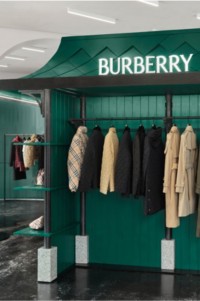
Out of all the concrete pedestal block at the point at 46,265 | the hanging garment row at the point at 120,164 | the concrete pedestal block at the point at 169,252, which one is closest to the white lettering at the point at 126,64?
the hanging garment row at the point at 120,164

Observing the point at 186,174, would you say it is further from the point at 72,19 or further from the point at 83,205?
the point at 72,19

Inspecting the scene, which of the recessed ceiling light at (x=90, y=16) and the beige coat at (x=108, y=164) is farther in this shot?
the recessed ceiling light at (x=90, y=16)

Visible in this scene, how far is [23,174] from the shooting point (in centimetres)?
980

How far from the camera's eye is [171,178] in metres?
5.23

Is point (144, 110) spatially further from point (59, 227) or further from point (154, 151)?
point (59, 227)

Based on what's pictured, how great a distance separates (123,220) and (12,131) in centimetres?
839

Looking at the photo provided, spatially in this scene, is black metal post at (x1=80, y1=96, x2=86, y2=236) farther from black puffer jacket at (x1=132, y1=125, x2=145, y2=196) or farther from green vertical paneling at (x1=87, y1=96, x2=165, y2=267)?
black puffer jacket at (x1=132, y1=125, x2=145, y2=196)

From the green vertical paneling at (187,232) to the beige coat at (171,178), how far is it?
0.56 meters

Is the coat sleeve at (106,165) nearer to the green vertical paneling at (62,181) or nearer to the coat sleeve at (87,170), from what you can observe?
the coat sleeve at (87,170)

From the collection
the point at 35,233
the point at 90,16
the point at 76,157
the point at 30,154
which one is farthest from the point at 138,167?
the point at 90,16

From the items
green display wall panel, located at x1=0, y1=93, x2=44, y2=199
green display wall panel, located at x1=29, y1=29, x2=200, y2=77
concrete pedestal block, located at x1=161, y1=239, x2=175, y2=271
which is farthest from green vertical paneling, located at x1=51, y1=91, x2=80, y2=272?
green display wall panel, located at x1=0, y1=93, x2=44, y2=199

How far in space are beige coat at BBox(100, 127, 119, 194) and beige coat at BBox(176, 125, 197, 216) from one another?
79 centimetres

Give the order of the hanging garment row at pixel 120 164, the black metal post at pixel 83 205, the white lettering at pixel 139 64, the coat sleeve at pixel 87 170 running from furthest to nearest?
the black metal post at pixel 83 205
the white lettering at pixel 139 64
the coat sleeve at pixel 87 170
the hanging garment row at pixel 120 164

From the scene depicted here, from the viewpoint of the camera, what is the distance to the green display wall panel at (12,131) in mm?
13445
